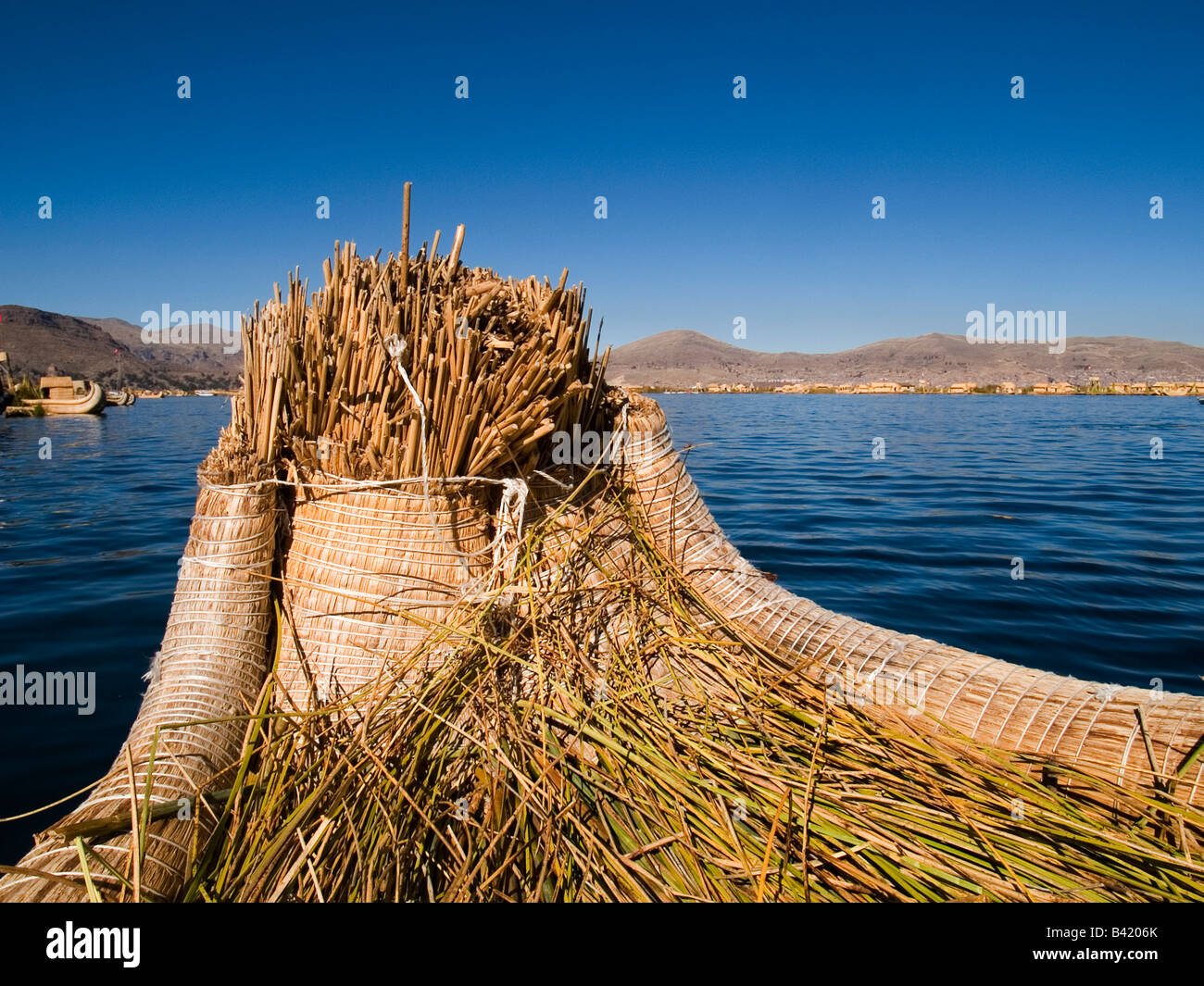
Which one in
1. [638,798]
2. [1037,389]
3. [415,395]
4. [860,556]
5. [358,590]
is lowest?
[860,556]

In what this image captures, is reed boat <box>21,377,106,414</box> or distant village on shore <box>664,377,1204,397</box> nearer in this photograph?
reed boat <box>21,377,106,414</box>

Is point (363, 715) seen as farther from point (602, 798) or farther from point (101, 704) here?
point (101, 704)

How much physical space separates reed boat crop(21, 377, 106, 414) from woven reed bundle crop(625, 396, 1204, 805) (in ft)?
159

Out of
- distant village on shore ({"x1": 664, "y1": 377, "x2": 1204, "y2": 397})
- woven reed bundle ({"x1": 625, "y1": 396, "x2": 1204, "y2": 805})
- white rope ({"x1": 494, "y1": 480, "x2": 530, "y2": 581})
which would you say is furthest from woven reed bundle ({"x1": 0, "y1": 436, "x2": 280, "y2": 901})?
distant village on shore ({"x1": 664, "y1": 377, "x2": 1204, "y2": 397})

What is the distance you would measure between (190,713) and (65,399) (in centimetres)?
5154

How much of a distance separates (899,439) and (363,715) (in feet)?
82.6

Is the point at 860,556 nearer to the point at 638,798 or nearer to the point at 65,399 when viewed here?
the point at 638,798

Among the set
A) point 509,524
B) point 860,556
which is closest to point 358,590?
point 509,524

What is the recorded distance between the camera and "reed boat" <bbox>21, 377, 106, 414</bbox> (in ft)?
128

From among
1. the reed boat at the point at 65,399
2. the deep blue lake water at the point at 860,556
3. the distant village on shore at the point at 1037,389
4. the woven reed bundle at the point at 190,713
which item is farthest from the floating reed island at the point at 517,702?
the distant village on shore at the point at 1037,389

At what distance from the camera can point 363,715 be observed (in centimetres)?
235

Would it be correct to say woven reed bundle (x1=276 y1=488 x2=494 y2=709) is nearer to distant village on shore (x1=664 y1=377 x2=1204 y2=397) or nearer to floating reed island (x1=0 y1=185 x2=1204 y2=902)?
floating reed island (x1=0 y1=185 x2=1204 y2=902)

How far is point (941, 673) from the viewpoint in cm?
264

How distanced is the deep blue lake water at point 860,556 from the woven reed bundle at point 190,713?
6.09ft
